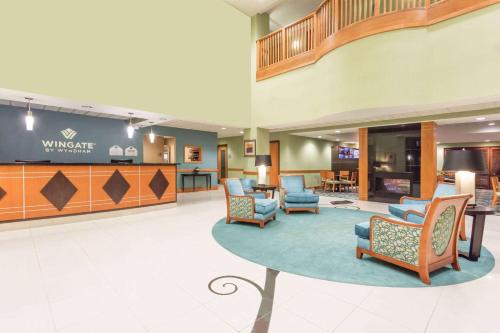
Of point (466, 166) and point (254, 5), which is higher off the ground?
point (254, 5)

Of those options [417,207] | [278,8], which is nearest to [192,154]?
[278,8]

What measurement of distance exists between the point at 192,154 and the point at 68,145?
469cm

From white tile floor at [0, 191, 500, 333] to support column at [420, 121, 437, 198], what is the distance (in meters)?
3.90

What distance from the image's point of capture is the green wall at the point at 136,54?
425 centimetres

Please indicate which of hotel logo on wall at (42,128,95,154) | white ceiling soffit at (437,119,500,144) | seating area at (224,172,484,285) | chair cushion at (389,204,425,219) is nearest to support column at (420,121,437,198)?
white ceiling soffit at (437,119,500,144)

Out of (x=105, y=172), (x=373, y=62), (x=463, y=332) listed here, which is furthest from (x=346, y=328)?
(x=105, y=172)

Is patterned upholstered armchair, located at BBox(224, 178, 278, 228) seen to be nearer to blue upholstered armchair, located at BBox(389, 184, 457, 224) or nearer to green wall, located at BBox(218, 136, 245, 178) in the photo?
blue upholstered armchair, located at BBox(389, 184, 457, 224)

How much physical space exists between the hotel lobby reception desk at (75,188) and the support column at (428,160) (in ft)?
25.1

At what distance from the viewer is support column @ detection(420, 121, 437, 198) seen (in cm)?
699

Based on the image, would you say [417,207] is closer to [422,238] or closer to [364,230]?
[364,230]

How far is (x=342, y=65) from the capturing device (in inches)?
214

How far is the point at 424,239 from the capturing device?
251cm

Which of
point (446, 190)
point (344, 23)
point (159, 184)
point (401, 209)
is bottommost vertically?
point (401, 209)

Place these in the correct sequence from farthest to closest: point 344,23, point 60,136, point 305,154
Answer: point 305,154 → point 60,136 → point 344,23
